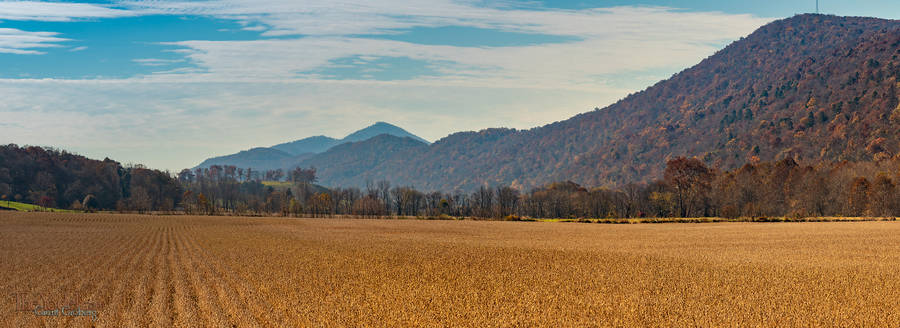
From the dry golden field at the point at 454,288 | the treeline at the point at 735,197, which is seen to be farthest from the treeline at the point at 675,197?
the dry golden field at the point at 454,288

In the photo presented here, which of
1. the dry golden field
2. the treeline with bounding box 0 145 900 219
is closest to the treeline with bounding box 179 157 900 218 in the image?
the treeline with bounding box 0 145 900 219

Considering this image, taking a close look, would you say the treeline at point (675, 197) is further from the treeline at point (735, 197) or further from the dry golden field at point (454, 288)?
the dry golden field at point (454, 288)

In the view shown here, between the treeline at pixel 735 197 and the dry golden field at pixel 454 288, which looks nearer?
the dry golden field at pixel 454 288

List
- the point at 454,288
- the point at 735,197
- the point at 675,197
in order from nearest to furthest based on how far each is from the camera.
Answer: the point at 454,288 → the point at 735,197 → the point at 675,197

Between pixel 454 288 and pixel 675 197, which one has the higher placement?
pixel 675 197

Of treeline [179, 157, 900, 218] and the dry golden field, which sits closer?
the dry golden field

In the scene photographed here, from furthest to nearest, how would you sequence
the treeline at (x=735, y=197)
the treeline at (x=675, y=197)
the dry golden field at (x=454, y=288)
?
the treeline at (x=675, y=197), the treeline at (x=735, y=197), the dry golden field at (x=454, y=288)

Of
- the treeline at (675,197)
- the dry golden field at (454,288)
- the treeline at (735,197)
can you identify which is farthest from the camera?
the treeline at (675,197)

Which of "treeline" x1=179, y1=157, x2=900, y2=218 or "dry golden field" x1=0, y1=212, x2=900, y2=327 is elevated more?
"treeline" x1=179, y1=157, x2=900, y2=218

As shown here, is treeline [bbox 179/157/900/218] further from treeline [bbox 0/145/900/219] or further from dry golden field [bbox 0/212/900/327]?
dry golden field [bbox 0/212/900/327]

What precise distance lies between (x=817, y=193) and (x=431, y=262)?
346ft

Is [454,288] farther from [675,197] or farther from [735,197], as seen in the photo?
[675,197]

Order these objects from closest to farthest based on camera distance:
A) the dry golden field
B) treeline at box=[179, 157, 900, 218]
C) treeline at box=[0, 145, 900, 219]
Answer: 1. the dry golden field
2. treeline at box=[179, 157, 900, 218]
3. treeline at box=[0, 145, 900, 219]

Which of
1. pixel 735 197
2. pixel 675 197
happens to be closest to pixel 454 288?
pixel 735 197
